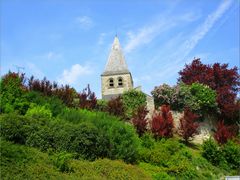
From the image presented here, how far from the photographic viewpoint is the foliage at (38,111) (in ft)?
49.0

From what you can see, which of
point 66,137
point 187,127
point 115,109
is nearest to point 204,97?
point 187,127

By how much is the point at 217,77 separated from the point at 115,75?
36.8ft

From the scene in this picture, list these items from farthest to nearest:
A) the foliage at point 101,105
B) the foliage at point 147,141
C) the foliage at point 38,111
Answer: the foliage at point 101,105 → the foliage at point 147,141 → the foliage at point 38,111

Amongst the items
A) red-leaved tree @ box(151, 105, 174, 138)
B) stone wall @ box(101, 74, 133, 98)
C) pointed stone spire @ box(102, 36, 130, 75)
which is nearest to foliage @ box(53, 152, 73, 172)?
red-leaved tree @ box(151, 105, 174, 138)

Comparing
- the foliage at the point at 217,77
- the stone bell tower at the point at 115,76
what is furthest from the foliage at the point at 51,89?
the stone bell tower at the point at 115,76

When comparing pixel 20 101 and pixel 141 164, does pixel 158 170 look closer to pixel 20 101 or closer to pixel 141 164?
pixel 141 164

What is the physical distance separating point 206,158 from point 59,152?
8701mm

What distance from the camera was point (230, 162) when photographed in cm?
1912

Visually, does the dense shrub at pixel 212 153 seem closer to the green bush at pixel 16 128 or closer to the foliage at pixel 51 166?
the foliage at pixel 51 166

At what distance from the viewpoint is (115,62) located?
131ft

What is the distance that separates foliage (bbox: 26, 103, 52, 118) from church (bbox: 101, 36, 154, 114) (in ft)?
71.3

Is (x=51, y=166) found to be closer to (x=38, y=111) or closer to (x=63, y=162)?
(x=63, y=162)

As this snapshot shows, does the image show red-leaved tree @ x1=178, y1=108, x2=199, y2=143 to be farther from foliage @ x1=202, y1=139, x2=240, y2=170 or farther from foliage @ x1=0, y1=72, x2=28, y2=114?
foliage @ x1=0, y1=72, x2=28, y2=114

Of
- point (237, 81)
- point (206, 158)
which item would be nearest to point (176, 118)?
point (206, 158)
